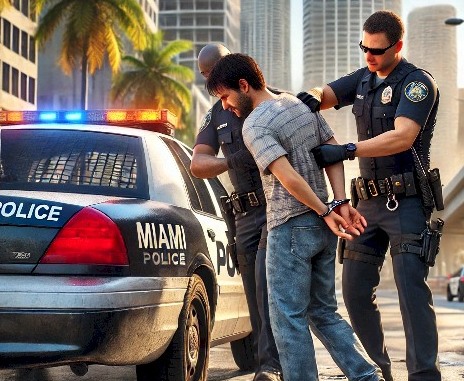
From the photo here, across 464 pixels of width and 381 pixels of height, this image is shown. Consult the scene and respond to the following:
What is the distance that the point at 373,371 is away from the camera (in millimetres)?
4531

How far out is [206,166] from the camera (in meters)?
5.66

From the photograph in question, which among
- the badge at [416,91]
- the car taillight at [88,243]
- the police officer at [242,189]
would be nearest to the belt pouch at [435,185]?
the badge at [416,91]

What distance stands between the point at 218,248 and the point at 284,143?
1.75 meters

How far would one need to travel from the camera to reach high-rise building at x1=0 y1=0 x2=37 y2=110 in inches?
2291

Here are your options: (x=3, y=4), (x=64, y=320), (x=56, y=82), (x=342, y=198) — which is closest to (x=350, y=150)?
(x=342, y=198)

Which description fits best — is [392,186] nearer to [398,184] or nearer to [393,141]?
[398,184]

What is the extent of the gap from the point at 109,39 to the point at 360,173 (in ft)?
133

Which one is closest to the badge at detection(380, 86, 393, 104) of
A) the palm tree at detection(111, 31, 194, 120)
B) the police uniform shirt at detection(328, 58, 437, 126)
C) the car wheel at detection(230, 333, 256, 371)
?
the police uniform shirt at detection(328, 58, 437, 126)

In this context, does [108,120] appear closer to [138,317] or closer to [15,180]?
[15,180]

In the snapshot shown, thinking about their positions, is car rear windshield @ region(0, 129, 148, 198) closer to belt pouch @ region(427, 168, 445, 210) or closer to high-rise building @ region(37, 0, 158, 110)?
belt pouch @ region(427, 168, 445, 210)

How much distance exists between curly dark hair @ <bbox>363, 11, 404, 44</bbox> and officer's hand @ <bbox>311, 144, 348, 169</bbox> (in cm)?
84

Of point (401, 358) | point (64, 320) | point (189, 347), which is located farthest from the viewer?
point (401, 358)

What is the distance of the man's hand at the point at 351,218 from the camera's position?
4535 millimetres

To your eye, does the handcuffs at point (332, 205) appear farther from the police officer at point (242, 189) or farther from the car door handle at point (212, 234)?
the car door handle at point (212, 234)
